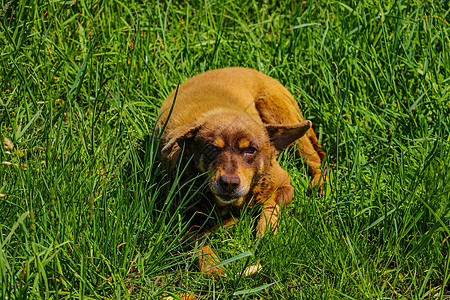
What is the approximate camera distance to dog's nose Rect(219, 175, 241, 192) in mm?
3721

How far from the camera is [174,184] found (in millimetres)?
3365

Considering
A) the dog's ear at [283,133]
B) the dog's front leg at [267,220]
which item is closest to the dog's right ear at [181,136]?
the dog's ear at [283,133]

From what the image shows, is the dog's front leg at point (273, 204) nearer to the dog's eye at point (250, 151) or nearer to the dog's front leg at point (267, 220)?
the dog's front leg at point (267, 220)

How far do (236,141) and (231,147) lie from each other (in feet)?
0.18

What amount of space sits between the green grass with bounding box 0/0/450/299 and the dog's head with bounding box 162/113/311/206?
278mm

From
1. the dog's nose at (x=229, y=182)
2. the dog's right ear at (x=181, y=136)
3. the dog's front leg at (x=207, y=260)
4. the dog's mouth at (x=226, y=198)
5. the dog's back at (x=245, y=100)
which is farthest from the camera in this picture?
the dog's back at (x=245, y=100)

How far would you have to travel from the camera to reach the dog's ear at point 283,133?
4109 mm

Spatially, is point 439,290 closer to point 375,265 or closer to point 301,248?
point 375,265

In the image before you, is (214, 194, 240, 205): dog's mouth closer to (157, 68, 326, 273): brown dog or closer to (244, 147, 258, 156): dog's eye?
(157, 68, 326, 273): brown dog

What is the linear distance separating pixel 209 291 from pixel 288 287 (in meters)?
0.49

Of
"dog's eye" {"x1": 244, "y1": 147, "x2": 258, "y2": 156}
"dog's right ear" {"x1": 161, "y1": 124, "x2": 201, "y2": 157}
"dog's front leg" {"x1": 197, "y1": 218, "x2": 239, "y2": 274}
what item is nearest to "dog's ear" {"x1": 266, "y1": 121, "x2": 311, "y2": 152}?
"dog's eye" {"x1": 244, "y1": 147, "x2": 258, "y2": 156}

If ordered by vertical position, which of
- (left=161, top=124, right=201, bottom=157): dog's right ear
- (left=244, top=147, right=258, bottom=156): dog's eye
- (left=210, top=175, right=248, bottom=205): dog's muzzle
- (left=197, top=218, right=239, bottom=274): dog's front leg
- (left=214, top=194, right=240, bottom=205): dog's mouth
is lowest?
(left=197, top=218, right=239, bottom=274): dog's front leg

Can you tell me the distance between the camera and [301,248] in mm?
3600

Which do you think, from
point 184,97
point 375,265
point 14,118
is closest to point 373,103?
point 184,97
